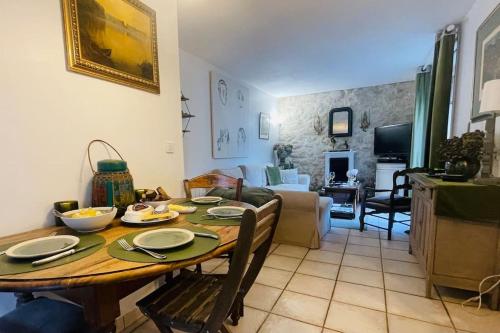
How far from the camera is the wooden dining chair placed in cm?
80

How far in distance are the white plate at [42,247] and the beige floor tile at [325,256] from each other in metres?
2.16

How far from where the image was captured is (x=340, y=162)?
18.5 feet

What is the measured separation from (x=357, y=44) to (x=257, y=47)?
1.34 meters

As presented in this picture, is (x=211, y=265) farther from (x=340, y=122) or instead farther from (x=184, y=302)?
(x=340, y=122)

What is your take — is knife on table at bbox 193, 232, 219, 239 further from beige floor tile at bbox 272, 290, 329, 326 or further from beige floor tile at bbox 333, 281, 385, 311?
beige floor tile at bbox 333, 281, 385, 311

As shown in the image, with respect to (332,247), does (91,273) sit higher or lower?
higher

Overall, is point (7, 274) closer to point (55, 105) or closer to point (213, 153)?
point (55, 105)

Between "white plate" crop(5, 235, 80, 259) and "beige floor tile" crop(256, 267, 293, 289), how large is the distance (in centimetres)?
158

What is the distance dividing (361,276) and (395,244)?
100cm

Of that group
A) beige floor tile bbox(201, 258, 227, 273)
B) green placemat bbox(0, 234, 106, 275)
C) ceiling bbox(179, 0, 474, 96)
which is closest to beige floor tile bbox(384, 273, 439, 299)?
beige floor tile bbox(201, 258, 227, 273)

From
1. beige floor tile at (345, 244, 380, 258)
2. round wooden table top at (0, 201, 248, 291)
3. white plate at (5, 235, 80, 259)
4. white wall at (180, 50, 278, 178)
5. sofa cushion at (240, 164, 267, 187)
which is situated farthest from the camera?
sofa cushion at (240, 164, 267, 187)

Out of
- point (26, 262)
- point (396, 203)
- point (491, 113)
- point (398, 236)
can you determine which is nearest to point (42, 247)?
point (26, 262)

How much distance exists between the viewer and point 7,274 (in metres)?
0.67

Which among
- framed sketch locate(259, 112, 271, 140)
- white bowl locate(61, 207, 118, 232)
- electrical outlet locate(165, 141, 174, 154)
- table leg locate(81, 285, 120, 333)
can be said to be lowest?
table leg locate(81, 285, 120, 333)
